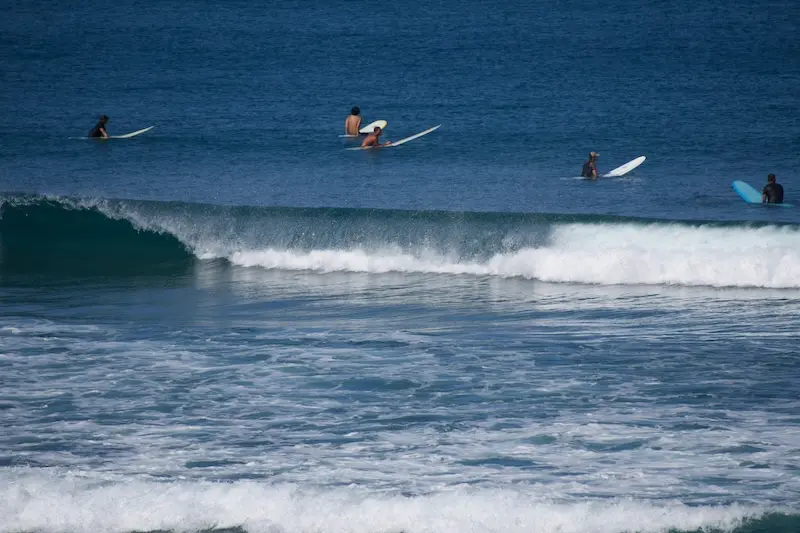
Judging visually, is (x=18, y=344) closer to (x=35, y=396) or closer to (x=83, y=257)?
(x=35, y=396)

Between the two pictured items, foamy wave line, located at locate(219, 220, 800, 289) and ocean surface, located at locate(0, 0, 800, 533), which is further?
foamy wave line, located at locate(219, 220, 800, 289)

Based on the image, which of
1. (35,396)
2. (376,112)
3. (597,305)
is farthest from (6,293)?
(376,112)

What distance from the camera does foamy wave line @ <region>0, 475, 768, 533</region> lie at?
7.77 metres

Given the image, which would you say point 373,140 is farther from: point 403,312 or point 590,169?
point 403,312

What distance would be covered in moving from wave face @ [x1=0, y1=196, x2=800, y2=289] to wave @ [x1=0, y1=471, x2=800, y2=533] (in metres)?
9.50

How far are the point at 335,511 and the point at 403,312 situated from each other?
714cm

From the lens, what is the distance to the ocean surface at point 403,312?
8312 millimetres

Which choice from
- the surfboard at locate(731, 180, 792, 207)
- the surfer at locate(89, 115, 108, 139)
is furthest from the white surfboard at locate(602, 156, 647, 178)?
the surfer at locate(89, 115, 108, 139)

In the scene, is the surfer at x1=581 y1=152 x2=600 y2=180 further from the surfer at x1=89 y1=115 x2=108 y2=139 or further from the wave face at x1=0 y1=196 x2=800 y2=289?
the surfer at x1=89 y1=115 x2=108 y2=139

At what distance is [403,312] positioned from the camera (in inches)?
592

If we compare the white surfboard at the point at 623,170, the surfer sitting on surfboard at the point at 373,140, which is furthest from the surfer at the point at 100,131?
the white surfboard at the point at 623,170

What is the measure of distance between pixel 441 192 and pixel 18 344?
13760 mm

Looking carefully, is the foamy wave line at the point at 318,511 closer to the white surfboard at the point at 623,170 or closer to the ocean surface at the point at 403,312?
the ocean surface at the point at 403,312

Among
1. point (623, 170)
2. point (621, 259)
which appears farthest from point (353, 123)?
point (621, 259)
